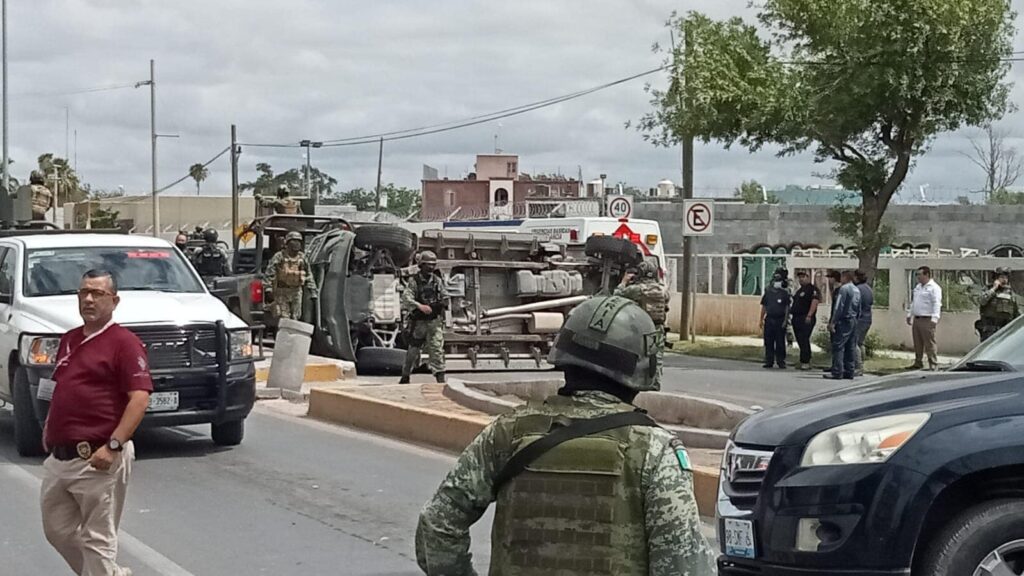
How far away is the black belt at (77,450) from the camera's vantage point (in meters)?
6.09

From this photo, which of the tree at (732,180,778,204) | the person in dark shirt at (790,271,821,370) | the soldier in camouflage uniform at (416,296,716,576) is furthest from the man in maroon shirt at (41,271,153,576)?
the tree at (732,180,778,204)

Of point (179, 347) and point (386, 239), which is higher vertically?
point (386, 239)

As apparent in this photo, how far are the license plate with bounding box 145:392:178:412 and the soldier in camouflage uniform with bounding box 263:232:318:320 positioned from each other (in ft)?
24.8

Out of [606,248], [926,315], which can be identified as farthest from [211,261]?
[926,315]

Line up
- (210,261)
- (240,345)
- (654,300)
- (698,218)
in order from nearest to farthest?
1. (654,300)
2. (240,345)
3. (210,261)
4. (698,218)

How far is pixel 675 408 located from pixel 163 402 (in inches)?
173

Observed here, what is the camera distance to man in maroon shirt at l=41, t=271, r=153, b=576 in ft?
20.0

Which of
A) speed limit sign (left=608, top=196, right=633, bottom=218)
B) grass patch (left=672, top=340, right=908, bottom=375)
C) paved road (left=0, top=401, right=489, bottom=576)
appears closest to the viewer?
paved road (left=0, top=401, right=489, bottom=576)

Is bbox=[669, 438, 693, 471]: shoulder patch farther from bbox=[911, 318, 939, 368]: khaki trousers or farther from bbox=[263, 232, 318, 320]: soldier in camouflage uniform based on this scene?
bbox=[911, 318, 939, 368]: khaki trousers

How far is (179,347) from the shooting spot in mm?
10703

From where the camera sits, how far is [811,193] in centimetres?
6506

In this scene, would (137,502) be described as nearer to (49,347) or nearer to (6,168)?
(49,347)

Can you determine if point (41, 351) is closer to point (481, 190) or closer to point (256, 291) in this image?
point (256, 291)

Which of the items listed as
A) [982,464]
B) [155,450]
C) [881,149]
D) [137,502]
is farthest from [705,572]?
[881,149]
